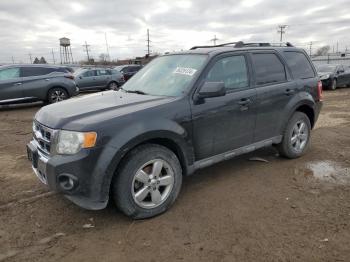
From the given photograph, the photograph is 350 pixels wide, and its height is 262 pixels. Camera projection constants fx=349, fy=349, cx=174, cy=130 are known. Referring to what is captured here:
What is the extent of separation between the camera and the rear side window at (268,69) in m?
4.97

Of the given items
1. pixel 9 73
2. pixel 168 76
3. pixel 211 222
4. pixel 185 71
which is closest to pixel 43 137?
pixel 168 76

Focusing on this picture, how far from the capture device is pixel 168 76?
15.0ft

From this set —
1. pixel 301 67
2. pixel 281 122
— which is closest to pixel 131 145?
pixel 281 122

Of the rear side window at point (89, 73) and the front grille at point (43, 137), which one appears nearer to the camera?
the front grille at point (43, 137)

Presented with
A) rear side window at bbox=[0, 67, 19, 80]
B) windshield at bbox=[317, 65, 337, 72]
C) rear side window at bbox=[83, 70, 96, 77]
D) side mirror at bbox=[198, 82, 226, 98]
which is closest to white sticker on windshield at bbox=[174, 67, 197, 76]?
side mirror at bbox=[198, 82, 226, 98]

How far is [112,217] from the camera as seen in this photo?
3889mm

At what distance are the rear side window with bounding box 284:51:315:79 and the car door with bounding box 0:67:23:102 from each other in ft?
33.3

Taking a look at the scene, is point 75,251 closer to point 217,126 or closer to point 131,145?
point 131,145

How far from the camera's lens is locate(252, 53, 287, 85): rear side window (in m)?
4.97

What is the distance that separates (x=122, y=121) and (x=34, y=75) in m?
10.8

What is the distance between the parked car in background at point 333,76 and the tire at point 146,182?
1664 cm

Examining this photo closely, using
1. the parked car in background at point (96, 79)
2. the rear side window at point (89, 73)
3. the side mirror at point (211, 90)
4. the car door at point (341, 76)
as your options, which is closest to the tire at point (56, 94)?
the parked car in background at point (96, 79)

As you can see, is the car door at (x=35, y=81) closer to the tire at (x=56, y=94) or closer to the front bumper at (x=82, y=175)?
the tire at (x=56, y=94)

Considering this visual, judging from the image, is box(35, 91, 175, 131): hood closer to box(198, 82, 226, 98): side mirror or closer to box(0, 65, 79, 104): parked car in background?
box(198, 82, 226, 98): side mirror
